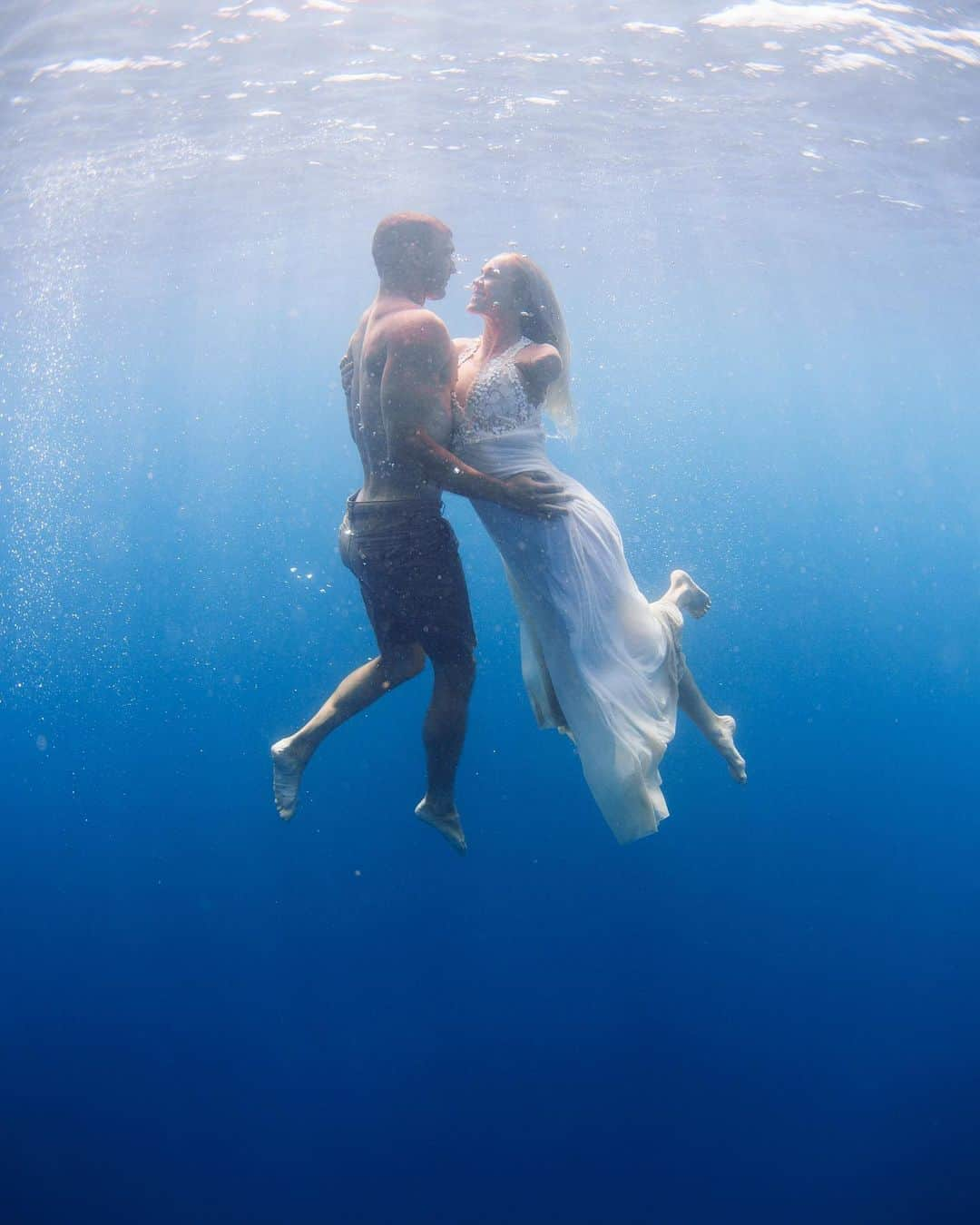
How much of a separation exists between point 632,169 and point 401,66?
5.99m

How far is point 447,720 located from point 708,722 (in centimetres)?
179

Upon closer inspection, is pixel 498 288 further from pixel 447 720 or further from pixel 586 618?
pixel 447 720

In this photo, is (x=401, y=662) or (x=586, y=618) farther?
(x=401, y=662)

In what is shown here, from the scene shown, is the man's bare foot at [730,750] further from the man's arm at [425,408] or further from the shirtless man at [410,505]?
the man's arm at [425,408]

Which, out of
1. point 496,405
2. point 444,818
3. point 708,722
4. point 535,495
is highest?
point 496,405

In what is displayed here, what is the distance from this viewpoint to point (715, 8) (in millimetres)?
9172

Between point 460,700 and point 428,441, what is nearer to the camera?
point 428,441

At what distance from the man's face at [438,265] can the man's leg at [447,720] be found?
2.09 metres

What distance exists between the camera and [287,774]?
17.1ft

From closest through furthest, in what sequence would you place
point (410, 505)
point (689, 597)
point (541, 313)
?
point (541, 313) → point (410, 505) → point (689, 597)

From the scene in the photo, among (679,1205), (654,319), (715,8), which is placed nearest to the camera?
(679,1205)

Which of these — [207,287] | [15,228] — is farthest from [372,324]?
[207,287]

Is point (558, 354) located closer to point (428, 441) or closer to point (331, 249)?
point (428, 441)

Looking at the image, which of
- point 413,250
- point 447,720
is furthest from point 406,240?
point 447,720
